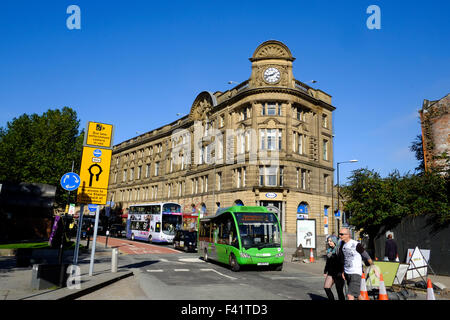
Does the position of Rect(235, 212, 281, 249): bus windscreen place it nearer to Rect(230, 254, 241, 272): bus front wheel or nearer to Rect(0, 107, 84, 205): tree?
Rect(230, 254, 241, 272): bus front wheel

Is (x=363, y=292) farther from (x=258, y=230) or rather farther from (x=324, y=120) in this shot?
(x=324, y=120)

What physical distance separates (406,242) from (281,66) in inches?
1019

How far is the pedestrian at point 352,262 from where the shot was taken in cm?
716


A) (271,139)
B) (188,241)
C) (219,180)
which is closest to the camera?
(188,241)

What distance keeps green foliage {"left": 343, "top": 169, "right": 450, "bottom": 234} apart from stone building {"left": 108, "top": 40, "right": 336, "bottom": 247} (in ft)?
41.8

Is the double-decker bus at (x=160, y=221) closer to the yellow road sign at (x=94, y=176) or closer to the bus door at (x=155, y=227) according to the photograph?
the bus door at (x=155, y=227)

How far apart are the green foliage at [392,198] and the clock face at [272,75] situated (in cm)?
1905

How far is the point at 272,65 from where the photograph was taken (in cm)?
3909

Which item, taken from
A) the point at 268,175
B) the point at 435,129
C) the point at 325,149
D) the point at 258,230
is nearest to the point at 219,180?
the point at 268,175

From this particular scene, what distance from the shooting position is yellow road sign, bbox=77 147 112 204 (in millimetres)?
12414

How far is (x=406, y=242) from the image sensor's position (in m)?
18.0

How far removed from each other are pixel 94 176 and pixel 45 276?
4.46 m

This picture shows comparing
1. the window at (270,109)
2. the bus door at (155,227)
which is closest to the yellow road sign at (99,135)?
the bus door at (155,227)

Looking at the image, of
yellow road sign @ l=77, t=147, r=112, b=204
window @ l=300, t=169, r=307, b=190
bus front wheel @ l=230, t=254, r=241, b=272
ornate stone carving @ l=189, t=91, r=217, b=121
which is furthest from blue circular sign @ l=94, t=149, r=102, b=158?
ornate stone carving @ l=189, t=91, r=217, b=121
